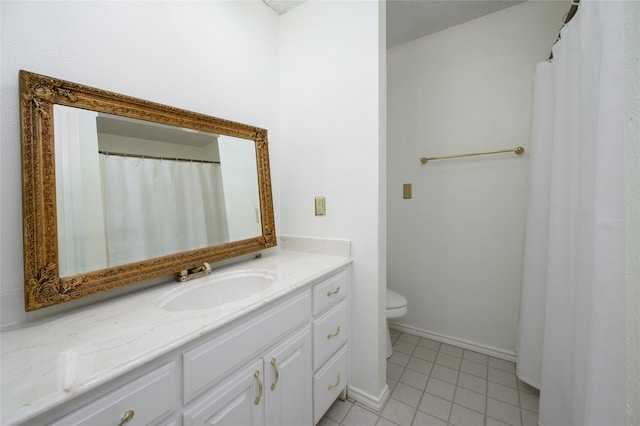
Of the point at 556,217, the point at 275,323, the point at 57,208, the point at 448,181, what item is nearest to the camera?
the point at 57,208

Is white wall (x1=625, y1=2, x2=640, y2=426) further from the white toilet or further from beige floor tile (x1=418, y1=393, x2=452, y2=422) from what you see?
the white toilet

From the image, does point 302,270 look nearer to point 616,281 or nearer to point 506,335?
point 616,281

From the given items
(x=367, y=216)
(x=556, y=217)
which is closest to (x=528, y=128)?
(x=556, y=217)

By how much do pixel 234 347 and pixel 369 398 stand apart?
1076 millimetres

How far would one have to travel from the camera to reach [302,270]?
1268 mm

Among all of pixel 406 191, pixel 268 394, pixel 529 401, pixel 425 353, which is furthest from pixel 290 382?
pixel 406 191

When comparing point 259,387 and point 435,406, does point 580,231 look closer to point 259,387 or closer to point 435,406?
point 435,406

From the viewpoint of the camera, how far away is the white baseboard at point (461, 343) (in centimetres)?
189

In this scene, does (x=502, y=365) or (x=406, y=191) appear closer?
(x=502, y=365)

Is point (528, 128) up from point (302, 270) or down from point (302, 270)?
up

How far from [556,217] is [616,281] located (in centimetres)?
68

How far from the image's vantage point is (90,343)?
2.16 ft

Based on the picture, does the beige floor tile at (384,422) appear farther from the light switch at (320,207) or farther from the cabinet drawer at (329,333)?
the light switch at (320,207)

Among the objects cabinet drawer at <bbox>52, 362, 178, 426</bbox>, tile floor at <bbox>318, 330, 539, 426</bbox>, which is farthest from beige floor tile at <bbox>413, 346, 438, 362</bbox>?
cabinet drawer at <bbox>52, 362, 178, 426</bbox>
